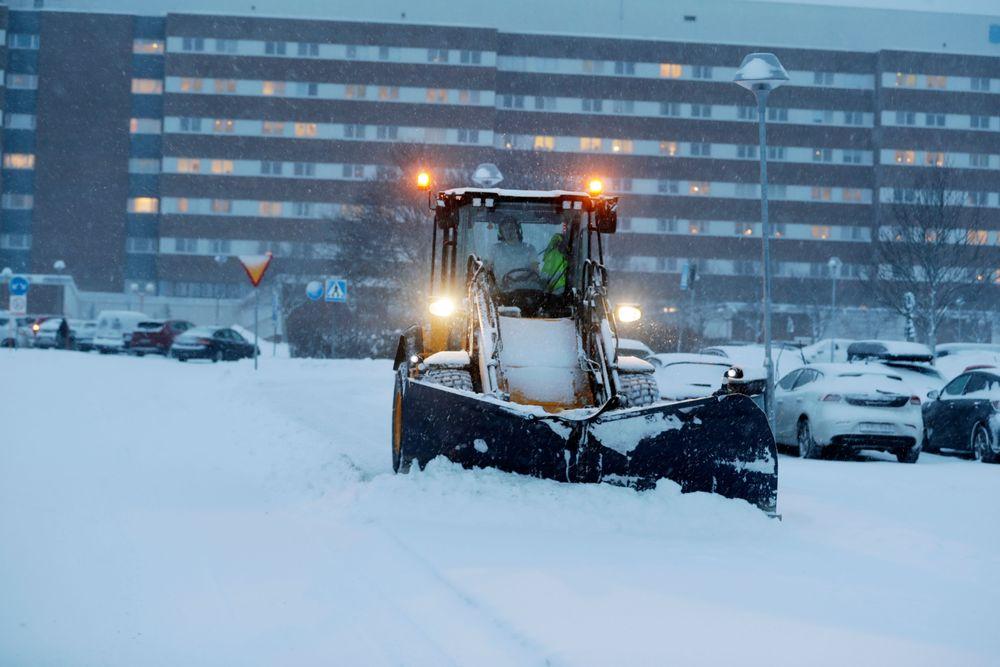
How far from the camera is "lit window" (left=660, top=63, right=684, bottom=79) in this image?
261ft

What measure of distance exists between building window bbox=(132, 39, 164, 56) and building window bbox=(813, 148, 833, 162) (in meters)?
48.2

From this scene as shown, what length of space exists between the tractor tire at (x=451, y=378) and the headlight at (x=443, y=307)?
120 centimetres

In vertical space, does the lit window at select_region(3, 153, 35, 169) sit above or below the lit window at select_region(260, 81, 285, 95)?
below

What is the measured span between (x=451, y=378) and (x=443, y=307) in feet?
4.57

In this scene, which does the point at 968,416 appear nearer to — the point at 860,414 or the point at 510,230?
the point at 860,414

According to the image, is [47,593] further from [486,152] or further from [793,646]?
[486,152]

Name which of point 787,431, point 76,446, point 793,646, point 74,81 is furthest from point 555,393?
point 74,81

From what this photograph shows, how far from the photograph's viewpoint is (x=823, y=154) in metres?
80.6

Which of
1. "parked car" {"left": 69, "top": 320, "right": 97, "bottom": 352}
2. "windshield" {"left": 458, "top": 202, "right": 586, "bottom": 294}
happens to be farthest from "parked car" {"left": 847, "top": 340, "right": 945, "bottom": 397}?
"parked car" {"left": 69, "top": 320, "right": 97, "bottom": 352}

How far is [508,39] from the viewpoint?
79000 mm

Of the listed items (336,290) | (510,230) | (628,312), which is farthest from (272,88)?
(628,312)

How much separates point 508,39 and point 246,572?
7629 centimetres

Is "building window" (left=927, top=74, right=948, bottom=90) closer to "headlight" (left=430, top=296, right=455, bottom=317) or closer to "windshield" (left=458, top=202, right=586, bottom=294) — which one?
"windshield" (left=458, top=202, right=586, bottom=294)

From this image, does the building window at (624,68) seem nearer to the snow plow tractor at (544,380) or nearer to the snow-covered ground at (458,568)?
the snow-covered ground at (458,568)
